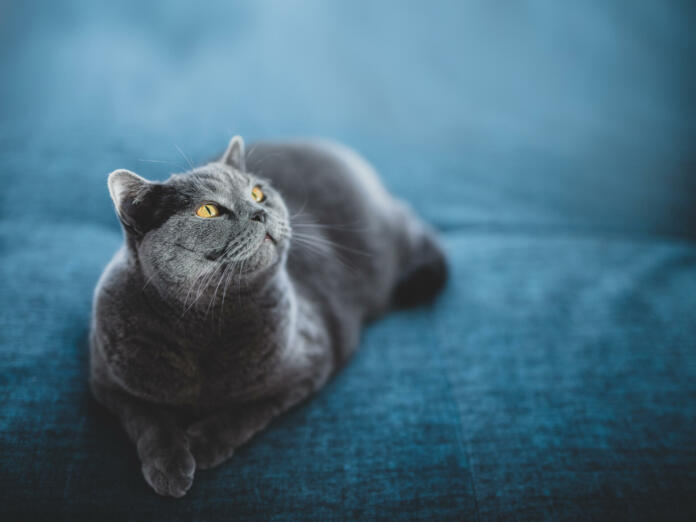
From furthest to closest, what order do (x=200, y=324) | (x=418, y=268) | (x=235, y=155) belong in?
(x=418, y=268), (x=235, y=155), (x=200, y=324)

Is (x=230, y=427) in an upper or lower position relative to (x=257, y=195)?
lower

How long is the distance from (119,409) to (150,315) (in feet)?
0.62

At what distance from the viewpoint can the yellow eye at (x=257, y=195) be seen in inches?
34.4

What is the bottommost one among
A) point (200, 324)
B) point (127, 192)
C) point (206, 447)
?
point (206, 447)

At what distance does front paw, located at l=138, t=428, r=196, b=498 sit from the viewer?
2.54 feet

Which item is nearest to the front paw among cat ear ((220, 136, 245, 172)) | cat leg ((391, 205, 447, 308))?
cat ear ((220, 136, 245, 172))

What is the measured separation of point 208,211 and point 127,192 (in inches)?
4.8

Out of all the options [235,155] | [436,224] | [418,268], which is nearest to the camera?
[235,155]

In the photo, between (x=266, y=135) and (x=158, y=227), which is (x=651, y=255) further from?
(x=158, y=227)

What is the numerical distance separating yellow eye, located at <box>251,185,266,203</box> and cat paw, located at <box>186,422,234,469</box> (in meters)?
0.41

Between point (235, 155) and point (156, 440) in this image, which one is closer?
point (156, 440)

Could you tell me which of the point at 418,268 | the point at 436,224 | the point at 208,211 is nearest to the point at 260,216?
the point at 208,211

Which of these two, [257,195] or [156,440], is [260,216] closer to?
[257,195]

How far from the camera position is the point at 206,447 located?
84 centimetres
